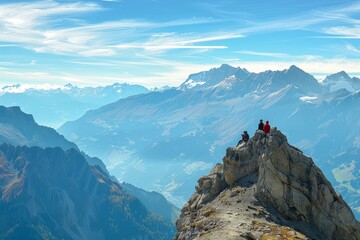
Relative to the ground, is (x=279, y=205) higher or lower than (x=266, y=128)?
lower

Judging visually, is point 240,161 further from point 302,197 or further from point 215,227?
point 215,227

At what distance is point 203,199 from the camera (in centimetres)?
8581

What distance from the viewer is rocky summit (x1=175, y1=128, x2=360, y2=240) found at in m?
67.1

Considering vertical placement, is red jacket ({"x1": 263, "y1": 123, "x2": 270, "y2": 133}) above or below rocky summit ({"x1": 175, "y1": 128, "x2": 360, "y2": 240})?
above

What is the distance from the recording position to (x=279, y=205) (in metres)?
72.3

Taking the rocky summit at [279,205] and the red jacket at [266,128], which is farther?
the red jacket at [266,128]

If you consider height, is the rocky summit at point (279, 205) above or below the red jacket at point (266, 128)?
below

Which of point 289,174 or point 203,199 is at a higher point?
point 289,174

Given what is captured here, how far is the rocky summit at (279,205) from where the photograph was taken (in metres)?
67.1

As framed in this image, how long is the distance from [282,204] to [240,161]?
16037mm

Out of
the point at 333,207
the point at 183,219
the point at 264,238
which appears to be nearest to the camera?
the point at 264,238

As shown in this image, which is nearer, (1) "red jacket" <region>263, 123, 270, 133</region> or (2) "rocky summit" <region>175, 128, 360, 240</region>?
(2) "rocky summit" <region>175, 128, 360, 240</region>

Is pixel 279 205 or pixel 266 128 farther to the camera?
pixel 266 128

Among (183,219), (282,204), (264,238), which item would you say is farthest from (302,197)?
(183,219)
